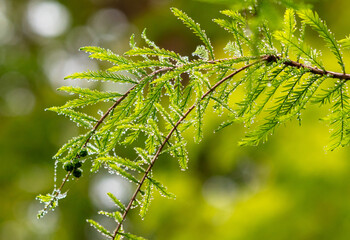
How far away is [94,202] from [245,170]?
5.74 feet

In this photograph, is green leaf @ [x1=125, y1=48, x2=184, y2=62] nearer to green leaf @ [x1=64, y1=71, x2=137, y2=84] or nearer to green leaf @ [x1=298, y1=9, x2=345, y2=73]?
green leaf @ [x1=64, y1=71, x2=137, y2=84]

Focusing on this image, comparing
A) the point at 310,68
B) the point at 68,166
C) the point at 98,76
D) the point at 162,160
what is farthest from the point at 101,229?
the point at 162,160

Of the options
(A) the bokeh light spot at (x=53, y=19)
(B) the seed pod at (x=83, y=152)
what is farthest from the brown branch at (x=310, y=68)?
(A) the bokeh light spot at (x=53, y=19)

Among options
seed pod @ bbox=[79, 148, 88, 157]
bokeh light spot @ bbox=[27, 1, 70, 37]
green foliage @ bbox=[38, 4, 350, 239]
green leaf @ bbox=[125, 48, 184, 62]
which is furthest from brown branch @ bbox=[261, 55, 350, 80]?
bokeh light spot @ bbox=[27, 1, 70, 37]

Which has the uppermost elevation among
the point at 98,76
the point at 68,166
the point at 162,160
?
the point at 162,160

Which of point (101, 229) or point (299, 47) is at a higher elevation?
point (299, 47)

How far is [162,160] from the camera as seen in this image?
4133 millimetres

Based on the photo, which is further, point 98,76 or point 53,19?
point 53,19

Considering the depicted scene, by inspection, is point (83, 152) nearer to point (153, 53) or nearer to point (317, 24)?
point (153, 53)

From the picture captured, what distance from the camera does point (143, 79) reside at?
80 centimetres

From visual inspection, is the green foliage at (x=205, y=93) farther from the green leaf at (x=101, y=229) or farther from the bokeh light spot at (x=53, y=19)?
the bokeh light spot at (x=53, y=19)

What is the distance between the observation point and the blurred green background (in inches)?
104

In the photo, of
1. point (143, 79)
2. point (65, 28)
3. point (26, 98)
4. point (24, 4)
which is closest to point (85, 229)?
point (26, 98)

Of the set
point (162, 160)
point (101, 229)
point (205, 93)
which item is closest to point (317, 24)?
point (205, 93)
